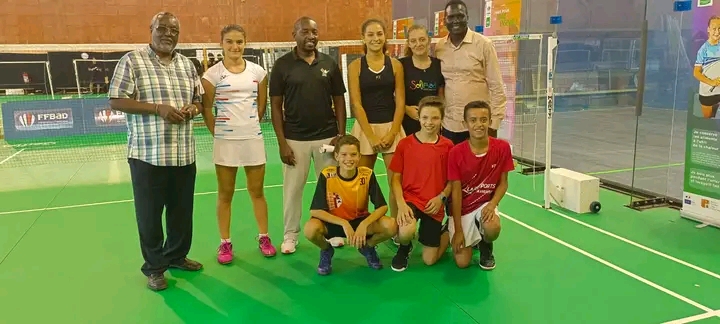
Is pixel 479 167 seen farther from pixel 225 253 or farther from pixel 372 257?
pixel 225 253

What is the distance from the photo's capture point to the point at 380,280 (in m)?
4.28

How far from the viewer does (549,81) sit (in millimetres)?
5836

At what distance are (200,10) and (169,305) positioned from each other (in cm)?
1170

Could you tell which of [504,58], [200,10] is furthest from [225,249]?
[200,10]

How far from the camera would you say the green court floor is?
3740 millimetres

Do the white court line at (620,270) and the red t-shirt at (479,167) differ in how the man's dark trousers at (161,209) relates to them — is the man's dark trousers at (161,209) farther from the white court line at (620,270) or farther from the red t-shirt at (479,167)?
the white court line at (620,270)

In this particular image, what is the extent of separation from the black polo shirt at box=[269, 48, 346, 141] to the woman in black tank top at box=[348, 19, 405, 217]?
18 cm

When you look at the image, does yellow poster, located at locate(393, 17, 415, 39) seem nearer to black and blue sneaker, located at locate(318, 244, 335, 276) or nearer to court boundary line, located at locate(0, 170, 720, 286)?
court boundary line, located at locate(0, 170, 720, 286)

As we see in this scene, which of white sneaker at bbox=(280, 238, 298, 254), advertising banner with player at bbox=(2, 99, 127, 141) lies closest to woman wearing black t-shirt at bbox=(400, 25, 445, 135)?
white sneaker at bbox=(280, 238, 298, 254)

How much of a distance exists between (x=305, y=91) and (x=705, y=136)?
3.77 m

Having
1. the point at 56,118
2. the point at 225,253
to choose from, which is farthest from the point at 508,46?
the point at 56,118

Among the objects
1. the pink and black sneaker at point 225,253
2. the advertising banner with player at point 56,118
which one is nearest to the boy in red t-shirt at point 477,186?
the pink and black sneaker at point 225,253

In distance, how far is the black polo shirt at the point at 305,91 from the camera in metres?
4.46

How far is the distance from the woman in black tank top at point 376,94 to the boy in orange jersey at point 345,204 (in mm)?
314
